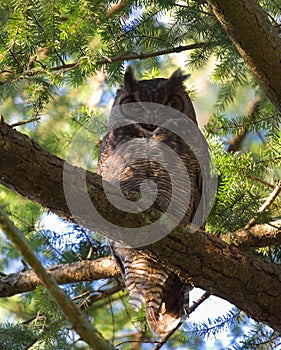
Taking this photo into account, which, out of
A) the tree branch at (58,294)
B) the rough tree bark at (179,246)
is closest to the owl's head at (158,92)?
the rough tree bark at (179,246)

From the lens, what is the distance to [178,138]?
3.69m

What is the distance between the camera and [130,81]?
151 inches

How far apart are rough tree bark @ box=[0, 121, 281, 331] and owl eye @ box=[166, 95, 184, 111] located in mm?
1456

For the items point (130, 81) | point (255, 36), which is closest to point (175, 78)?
point (130, 81)

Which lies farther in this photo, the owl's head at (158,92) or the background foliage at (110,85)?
the owl's head at (158,92)

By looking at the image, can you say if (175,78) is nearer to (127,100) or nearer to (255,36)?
(127,100)

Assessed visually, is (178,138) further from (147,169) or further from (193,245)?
(193,245)

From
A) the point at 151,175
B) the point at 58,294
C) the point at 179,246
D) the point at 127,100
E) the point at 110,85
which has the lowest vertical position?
the point at 58,294

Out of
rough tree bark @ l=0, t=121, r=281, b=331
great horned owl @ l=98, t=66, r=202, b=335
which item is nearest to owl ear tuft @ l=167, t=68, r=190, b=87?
great horned owl @ l=98, t=66, r=202, b=335

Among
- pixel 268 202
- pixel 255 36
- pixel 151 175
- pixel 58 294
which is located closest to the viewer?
pixel 58 294

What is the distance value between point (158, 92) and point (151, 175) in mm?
688

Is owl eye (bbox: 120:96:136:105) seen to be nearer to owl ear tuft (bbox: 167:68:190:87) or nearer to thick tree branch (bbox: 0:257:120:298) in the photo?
owl ear tuft (bbox: 167:68:190:87)

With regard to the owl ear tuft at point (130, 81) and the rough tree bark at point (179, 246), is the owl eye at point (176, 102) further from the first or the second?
the rough tree bark at point (179, 246)

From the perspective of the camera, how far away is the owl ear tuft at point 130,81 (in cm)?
378
